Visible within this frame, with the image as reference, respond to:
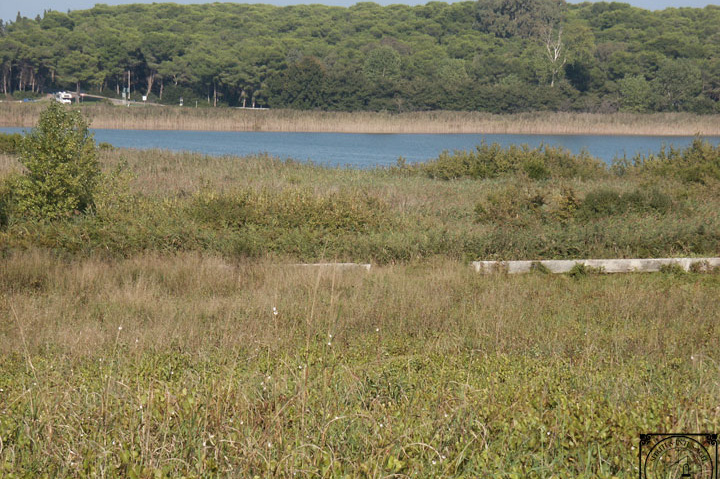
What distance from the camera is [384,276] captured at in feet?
34.7

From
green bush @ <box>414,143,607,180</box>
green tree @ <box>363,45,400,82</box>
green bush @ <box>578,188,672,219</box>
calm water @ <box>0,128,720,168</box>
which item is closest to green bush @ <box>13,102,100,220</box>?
green bush @ <box>578,188,672,219</box>

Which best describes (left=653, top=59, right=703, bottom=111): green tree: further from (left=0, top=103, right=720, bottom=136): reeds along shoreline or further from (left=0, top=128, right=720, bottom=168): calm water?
(left=0, top=103, right=720, bottom=136): reeds along shoreline

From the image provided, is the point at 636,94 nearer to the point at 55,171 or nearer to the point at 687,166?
the point at 687,166

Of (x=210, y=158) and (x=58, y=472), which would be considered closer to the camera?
(x=58, y=472)

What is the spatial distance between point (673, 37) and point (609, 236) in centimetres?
10950

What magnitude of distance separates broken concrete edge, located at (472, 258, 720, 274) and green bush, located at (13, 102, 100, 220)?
829cm

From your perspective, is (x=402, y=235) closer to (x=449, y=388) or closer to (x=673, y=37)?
(x=449, y=388)

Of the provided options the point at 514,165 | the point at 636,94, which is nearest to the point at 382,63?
the point at 636,94

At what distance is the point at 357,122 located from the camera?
5875cm

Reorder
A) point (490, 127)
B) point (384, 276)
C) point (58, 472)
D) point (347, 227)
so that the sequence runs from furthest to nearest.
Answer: point (490, 127) < point (347, 227) < point (384, 276) < point (58, 472)

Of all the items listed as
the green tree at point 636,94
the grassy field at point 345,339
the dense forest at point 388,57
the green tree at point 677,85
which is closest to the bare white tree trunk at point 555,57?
the dense forest at point 388,57

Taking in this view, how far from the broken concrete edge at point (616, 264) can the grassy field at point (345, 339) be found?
12.3 inches

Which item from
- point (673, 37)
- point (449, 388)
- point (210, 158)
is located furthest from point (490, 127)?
point (673, 37)

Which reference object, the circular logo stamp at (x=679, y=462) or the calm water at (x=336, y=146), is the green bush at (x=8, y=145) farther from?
the circular logo stamp at (x=679, y=462)
